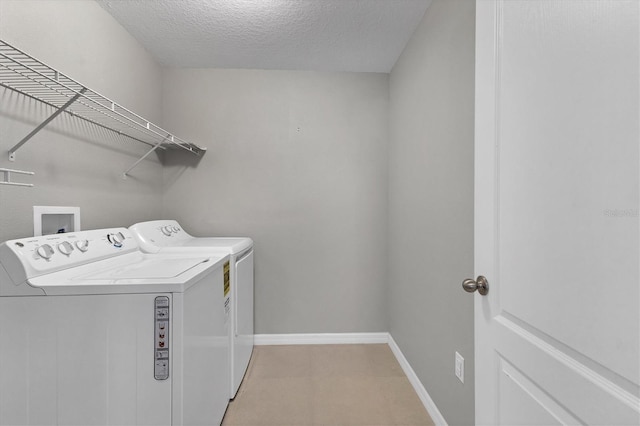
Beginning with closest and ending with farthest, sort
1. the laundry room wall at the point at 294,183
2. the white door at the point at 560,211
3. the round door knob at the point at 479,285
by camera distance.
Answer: the white door at the point at 560,211 → the round door knob at the point at 479,285 → the laundry room wall at the point at 294,183

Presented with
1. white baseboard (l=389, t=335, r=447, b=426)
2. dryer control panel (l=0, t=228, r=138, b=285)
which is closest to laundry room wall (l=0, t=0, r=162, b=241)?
dryer control panel (l=0, t=228, r=138, b=285)

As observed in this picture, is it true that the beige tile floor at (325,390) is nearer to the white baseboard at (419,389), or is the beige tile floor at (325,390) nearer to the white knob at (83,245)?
the white baseboard at (419,389)

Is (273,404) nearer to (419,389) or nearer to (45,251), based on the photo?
(419,389)

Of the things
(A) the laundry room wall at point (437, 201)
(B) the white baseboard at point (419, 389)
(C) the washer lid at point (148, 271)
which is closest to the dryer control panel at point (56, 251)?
(C) the washer lid at point (148, 271)

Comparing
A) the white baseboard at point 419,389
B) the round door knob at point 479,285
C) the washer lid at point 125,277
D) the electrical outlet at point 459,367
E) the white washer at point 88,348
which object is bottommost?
the white baseboard at point 419,389

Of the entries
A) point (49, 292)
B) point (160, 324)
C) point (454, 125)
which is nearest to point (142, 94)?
point (49, 292)

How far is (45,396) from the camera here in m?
1.05

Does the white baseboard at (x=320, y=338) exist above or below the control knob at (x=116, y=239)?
below

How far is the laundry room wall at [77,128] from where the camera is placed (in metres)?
1.27

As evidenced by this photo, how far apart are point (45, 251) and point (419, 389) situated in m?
2.13

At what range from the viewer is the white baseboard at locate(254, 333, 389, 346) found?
2588 mm

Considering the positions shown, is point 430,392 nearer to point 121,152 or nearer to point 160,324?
point 160,324

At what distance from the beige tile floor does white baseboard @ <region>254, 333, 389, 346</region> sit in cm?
7

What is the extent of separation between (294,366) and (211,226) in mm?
1336
